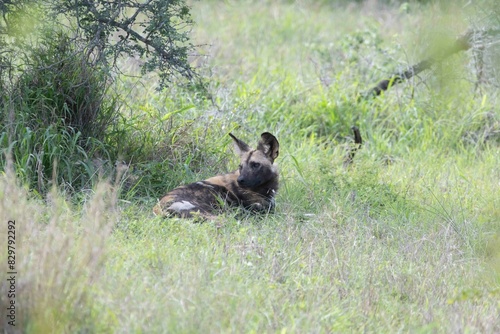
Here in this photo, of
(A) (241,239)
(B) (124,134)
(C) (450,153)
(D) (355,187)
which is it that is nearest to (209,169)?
(B) (124,134)

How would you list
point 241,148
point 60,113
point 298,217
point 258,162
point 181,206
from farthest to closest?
point 241,148
point 258,162
point 60,113
point 298,217
point 181,206

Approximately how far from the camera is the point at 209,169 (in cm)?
602

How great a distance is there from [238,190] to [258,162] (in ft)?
0.94

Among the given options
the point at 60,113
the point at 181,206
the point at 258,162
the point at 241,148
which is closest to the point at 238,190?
the point at 258,162

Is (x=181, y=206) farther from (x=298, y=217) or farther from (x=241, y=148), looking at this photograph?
(x=241, y=148)

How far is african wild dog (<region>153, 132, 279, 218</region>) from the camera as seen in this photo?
501cm

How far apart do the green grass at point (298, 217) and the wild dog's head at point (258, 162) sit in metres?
0.20

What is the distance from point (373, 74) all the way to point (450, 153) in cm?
157

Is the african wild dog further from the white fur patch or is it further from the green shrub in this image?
the green shrub

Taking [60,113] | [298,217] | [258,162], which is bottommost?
[298,217]

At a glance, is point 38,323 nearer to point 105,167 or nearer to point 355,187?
point 105,167

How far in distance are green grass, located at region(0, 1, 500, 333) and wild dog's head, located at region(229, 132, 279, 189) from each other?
0.67 ft

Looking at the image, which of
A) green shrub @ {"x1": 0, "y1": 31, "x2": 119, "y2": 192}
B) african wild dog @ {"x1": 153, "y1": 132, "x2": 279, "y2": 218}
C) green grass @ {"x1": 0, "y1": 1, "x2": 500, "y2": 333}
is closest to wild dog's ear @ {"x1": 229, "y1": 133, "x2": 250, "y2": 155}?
african wild dog @ {"x1": 153, "y1": 132, "x2": 279, "y2": 218}

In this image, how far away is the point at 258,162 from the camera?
18.9ft
